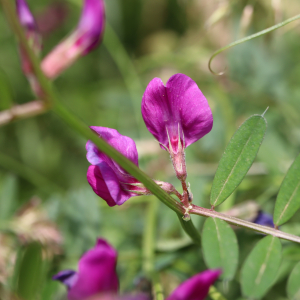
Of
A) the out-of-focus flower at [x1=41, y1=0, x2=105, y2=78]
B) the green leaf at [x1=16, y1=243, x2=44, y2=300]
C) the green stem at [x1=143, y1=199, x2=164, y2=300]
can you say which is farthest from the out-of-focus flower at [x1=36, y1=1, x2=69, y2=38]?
the green leaf at [x1=16, y1=243, x2=44, y2=300]

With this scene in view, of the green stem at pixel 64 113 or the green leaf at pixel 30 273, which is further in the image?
the green leaf at pixel 30 273

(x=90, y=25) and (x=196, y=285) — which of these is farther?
(x=90, y=25)

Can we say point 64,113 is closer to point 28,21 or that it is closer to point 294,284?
point 294,284

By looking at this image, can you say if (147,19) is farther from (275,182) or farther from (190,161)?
(275,182)

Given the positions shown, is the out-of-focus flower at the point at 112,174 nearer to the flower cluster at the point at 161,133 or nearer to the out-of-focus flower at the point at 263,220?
the flower cluster at the point at 161,133

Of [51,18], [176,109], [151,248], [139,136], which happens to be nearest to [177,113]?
[176,109]

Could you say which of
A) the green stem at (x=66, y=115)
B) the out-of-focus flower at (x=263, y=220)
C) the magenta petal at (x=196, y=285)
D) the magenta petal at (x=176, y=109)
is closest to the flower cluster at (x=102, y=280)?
the magenta petal at (x=196, y=285)
